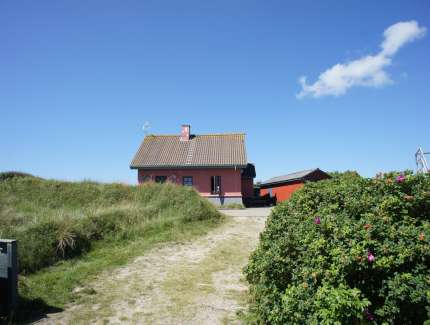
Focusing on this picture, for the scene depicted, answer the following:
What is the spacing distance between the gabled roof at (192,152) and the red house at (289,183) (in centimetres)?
459

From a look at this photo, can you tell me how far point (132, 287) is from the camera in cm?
643

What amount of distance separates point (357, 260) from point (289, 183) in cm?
2537

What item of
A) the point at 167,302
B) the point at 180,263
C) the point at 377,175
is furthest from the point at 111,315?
the point at 377,175

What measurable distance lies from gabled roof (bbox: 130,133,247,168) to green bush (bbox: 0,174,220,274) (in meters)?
10.6

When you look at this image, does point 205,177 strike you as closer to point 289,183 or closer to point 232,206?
point 232,206

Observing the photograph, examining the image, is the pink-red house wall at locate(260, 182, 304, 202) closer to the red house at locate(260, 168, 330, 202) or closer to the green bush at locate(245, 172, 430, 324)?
the red house at locate(260, 168, 330, 202)

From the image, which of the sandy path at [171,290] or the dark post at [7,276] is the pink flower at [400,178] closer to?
the sandy path at [171,290]

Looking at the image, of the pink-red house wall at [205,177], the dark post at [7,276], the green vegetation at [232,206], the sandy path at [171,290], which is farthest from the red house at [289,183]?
the dark post at [7,276]

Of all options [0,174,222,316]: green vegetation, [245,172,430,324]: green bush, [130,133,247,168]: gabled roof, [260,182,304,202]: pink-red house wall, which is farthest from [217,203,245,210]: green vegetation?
[245,172,430,324]: green bush

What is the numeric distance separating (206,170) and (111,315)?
2151cm

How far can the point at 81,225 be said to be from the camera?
931 cm

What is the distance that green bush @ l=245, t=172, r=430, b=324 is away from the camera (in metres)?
3.10

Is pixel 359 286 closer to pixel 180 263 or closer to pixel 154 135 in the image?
pixel 180 263

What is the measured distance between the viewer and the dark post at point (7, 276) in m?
4.98
